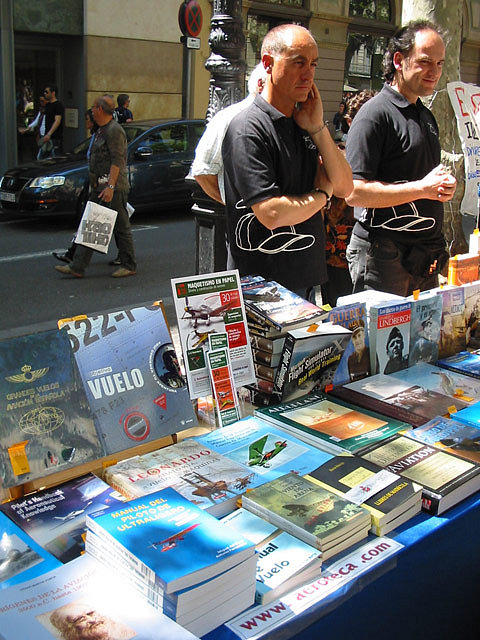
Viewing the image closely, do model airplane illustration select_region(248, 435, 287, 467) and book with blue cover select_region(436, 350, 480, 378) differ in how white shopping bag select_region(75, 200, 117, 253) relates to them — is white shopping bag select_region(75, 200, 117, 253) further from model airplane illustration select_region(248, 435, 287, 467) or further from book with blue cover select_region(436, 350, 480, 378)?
model airplane illustration select_region(248, 435, 287, 467)

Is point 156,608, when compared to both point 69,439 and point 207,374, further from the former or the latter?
point 207,374

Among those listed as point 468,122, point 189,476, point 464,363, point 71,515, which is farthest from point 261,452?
point 468,122

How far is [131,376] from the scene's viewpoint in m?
2.25

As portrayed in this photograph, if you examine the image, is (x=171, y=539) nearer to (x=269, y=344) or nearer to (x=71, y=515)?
(x=71, y=515)

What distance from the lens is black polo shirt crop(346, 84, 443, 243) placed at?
3.21 metres

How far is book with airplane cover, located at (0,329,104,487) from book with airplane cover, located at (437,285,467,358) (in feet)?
5.34

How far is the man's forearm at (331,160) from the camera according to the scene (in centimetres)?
283

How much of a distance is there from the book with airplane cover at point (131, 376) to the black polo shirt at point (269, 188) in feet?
2.04

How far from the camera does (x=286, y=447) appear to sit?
2.23 meters

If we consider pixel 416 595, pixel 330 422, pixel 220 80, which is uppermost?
pixel 220 80

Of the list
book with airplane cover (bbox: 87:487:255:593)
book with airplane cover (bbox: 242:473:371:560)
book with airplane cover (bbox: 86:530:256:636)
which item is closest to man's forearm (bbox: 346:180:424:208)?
book with airplane cover (bbox: 242:473:371:560)

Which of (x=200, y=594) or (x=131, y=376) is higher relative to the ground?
(x=131, y=376)

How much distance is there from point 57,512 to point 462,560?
3.74 ft

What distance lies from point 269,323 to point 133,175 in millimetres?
8789
